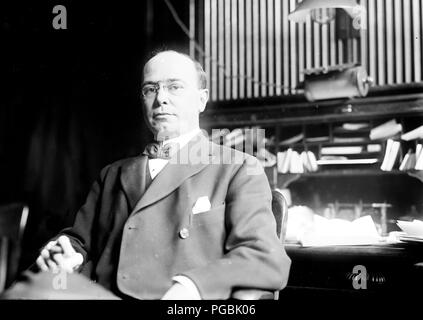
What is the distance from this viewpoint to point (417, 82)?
3328 millimetres

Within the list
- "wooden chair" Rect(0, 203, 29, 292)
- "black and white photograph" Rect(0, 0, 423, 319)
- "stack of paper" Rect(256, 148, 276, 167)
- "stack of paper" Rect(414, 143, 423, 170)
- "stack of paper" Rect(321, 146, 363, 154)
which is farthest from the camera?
"stack of paper" Rect(256, 148, 276, 167)

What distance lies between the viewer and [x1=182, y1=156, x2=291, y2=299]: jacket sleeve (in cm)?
155

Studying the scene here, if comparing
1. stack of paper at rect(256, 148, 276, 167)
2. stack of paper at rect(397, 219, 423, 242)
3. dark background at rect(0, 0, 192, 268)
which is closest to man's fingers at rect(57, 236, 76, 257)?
stack of paper at rect(397, 219, 423, 242)

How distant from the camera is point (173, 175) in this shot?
6.08ft

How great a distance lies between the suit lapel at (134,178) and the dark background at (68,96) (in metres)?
1.53

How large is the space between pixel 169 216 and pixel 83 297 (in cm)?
37

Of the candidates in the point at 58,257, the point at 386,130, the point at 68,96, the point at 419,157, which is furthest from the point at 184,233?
Result: the point at 68,96

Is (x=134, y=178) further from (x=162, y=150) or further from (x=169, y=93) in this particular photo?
(x=169, y=93)

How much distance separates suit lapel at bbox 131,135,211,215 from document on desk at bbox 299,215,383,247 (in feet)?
2.92

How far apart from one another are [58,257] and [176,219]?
1.33ft

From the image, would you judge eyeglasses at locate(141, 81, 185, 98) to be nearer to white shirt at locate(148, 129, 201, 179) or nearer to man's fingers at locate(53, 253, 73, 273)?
white shirt at locate(148, 129, 201, 179)

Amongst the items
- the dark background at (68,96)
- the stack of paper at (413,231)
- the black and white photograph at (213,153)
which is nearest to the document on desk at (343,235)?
the black and white photograph at (213,153)
